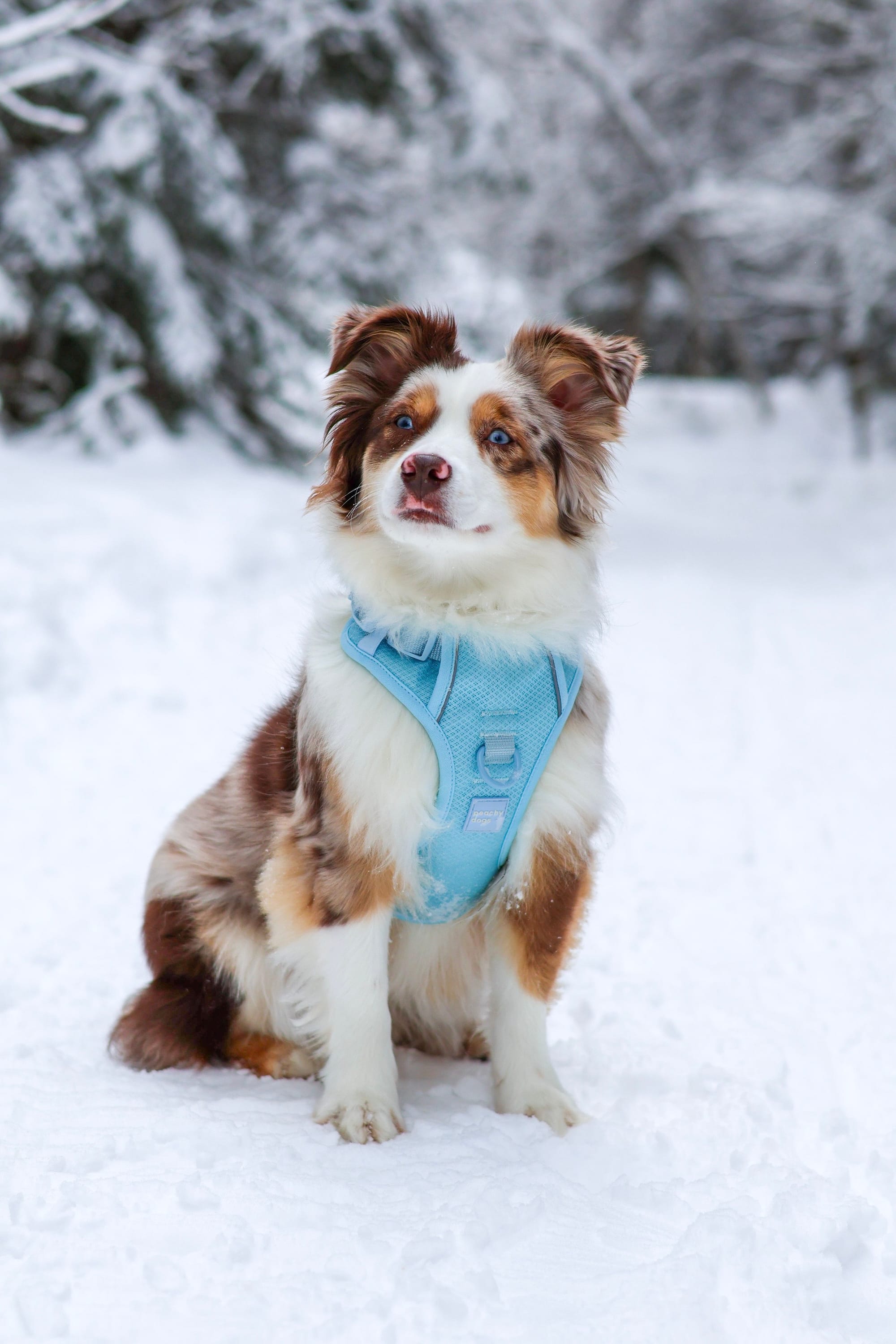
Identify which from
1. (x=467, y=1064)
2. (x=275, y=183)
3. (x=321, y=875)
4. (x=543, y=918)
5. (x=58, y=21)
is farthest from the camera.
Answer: (x=275, y=183)

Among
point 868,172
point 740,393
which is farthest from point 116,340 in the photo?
point 740,393

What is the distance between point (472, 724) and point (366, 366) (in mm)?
990

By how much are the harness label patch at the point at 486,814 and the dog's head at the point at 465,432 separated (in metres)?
0.58

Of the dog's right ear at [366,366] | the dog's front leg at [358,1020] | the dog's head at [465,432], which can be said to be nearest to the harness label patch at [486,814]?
the dog's front leg at [358,1020]

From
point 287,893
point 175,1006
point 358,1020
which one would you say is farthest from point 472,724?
point 175,1006

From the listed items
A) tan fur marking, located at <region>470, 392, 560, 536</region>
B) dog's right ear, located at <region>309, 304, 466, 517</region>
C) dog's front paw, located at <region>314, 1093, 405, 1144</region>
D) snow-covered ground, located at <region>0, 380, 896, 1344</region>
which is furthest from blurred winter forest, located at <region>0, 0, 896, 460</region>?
dog's front paw, located at <region>314, 1093, 405, 1144</region>

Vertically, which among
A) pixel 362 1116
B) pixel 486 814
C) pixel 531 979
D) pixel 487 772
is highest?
pixel 487 772

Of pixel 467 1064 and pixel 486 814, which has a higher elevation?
pixel 486 814

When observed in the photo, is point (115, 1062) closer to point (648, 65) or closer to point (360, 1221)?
point (360, 1221)

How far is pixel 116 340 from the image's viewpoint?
9.57m

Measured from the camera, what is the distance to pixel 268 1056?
3.10 meters

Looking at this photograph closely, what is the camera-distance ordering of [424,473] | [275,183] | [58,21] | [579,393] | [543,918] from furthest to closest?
[275,183]
[58,21]
[579,393]
[543,918]
[424,473]

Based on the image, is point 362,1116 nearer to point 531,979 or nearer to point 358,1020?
point 358,1020

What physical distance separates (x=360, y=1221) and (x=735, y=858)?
2.92 meters
